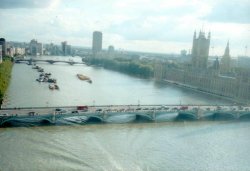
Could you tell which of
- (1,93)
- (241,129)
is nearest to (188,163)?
(241,129)

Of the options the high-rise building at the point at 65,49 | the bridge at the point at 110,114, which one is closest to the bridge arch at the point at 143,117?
the bridge at the point at 110,114

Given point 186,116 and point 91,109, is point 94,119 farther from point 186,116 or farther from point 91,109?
point 186,116

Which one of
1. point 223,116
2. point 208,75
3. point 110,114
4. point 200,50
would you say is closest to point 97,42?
point 200,50

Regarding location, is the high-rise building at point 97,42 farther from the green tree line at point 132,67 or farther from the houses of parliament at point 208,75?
the houses of parliament at point 208,75

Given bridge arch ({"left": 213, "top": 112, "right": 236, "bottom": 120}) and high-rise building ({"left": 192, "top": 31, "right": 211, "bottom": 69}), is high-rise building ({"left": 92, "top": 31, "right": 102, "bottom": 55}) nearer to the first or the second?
high-rise building ({"left": 192, "top": 31, "right": 211, "bottom": 69})

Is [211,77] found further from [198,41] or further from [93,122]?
[93,122]

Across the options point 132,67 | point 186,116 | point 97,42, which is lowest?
point 186,116
